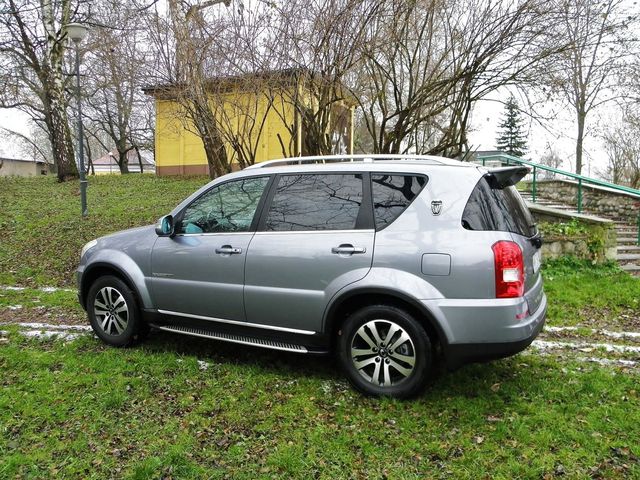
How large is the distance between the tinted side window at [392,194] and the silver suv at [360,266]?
11 mm

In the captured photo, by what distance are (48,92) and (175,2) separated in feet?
35.0

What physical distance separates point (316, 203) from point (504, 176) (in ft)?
4.81

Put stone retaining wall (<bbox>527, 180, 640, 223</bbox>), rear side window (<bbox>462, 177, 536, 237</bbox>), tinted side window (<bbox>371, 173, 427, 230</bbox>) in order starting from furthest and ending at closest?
stone retaining wall (<bbox>527, 180, 640, 223</bbox>), tinted side window (<bbox>371, 173, 427, 230</bbox>), rear side window (<bbox>462, 177, 536, 237</bbox>)

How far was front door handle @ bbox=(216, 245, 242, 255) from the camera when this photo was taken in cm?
412

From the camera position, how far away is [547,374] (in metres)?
4.12

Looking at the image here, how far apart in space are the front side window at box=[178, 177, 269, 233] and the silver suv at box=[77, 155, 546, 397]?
0.01 meters

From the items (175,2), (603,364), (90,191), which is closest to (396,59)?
(175,2)

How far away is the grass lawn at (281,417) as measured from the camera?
114 inches

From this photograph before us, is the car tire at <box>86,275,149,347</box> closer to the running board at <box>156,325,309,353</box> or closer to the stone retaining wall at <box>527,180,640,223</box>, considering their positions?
the running board at <box>156,325,309,353</box>

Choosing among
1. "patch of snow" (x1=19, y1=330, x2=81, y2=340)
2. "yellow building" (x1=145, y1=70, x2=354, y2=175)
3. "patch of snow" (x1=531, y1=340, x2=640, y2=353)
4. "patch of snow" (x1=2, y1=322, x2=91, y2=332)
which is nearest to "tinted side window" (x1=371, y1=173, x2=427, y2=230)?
"patch of snow" (x1=531, y1=340, x2=640, y2=353)

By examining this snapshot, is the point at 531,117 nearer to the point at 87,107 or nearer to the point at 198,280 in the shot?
the point at 198,280

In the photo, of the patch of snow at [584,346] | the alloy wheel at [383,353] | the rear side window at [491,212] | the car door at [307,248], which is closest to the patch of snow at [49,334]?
the car door at [307,248]

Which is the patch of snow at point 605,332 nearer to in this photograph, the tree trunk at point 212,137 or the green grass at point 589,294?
the green grass at point 589,294

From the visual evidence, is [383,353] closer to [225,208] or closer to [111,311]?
[225,208]
